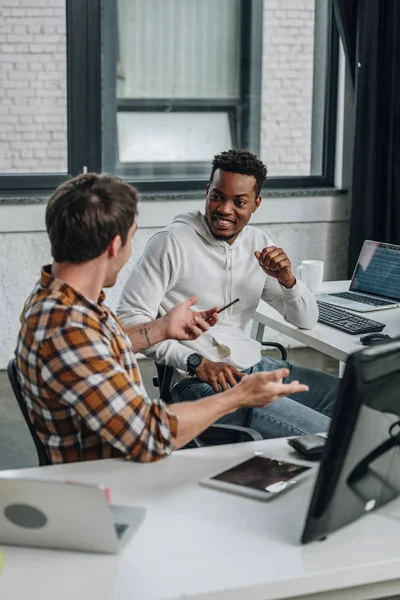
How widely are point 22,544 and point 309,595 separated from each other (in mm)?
466

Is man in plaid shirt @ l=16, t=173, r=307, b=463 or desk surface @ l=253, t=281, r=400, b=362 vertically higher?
man in plaid shirt @ l=16, t=173, r=307, b=463

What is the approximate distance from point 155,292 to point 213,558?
1.33 meters

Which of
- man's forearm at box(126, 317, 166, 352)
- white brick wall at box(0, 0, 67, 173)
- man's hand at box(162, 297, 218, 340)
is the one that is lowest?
man's forearm at box(126, 317, 166, 352)

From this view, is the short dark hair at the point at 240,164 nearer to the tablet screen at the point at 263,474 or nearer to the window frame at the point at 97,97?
the tablet screen at the point at 263,474

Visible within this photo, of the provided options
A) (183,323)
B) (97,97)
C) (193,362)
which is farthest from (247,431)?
(97,97)

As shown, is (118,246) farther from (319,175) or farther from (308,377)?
(319,175)

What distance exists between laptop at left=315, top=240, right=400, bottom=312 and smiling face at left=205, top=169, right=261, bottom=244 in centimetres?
60

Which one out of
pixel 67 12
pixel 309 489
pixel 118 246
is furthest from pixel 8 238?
pixel 309 489

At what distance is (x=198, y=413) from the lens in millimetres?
1748

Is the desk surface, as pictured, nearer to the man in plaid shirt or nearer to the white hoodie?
the white hoodie

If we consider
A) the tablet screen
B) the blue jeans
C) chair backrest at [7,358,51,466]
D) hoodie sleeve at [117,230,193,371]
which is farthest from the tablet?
hoodie sleeve at [117,230,193,371]

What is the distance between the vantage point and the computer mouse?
2.71 meters

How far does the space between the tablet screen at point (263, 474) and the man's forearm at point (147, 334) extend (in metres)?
0.68

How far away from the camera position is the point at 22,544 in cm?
144
